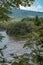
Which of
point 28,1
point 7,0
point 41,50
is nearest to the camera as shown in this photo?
point 41,50

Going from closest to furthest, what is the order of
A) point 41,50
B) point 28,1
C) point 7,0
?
point 41,50 → point 7,0 → point 28,1

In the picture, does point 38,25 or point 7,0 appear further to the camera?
point 7,0

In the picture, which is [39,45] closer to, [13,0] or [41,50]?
[41,50]

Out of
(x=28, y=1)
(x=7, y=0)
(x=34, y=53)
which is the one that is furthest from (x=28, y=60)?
(x=28, y=1)

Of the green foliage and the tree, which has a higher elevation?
the tree

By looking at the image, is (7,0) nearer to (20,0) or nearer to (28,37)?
(20,0)

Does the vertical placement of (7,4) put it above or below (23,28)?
above

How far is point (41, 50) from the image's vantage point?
54 cm

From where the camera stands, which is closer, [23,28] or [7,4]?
[7,4]

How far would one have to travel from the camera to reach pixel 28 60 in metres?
0.60

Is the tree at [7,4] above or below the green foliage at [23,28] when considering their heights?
above

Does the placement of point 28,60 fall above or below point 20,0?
below

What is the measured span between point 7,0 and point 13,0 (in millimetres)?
40

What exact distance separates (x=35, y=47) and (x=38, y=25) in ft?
0.33
